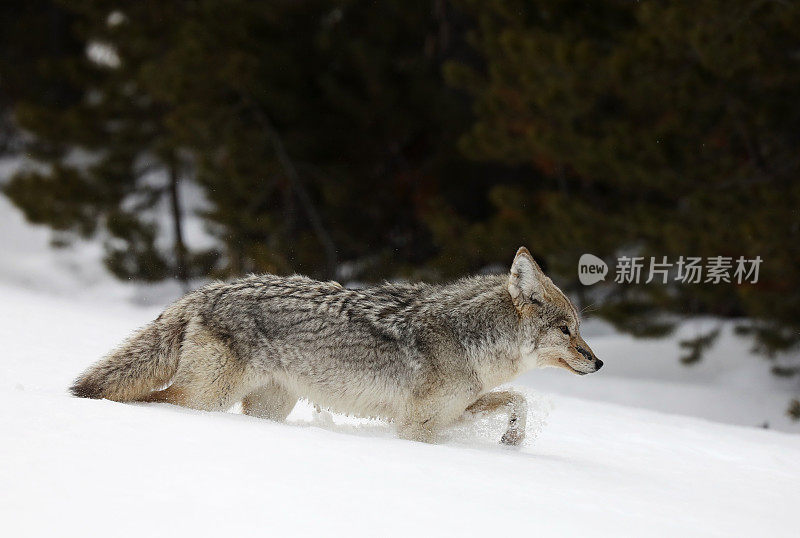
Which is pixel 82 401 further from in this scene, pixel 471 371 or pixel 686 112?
pixel 686 112

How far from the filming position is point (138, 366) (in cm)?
504

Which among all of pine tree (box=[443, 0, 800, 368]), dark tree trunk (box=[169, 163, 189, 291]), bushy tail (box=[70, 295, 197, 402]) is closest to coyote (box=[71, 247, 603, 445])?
bushy tail (box=[70, 295, 197, 402])

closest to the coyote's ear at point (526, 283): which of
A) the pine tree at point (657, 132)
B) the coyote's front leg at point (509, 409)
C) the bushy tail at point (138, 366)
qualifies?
the coyote's front leg at point (509, 409)

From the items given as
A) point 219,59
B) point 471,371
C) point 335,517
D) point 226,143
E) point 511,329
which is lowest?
point 335,517

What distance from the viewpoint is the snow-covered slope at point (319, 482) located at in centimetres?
316

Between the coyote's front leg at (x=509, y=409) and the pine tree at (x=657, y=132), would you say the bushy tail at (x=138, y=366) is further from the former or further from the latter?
the pine tree at (x=657, y=132)

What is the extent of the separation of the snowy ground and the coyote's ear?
28.2 inches

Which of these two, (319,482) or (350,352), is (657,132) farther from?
(319,482)

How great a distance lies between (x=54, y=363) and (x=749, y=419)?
9031 mm

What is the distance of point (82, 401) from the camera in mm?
4453

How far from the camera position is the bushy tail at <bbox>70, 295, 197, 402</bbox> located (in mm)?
4973

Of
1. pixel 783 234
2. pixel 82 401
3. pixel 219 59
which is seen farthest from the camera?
pixel 219 59

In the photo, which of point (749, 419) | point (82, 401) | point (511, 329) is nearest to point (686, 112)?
point (749, 419)

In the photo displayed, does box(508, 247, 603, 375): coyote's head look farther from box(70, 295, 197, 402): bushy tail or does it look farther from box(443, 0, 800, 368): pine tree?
box(443, 0, 800, 368): pine tree
